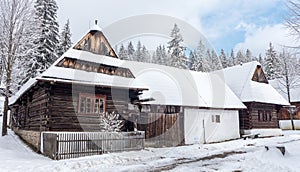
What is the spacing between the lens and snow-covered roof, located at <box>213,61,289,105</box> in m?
28.5

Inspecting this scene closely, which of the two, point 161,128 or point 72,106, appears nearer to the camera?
point 72,106

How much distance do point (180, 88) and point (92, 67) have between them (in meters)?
9.11

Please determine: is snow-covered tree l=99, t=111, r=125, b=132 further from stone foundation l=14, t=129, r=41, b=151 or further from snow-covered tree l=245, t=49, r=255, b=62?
snow-covered tree l=245, t=49, r=255, b=62

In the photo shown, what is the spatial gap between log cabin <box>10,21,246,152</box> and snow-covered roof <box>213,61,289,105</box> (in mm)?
3406

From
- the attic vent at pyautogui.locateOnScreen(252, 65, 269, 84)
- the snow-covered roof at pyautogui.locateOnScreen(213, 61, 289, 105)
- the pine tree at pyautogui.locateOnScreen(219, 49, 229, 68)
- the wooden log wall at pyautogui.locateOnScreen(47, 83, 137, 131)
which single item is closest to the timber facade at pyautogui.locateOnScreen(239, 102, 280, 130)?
the snow-covered roof at pyautogui.locateOnScreen(213, 61, 289, 105)

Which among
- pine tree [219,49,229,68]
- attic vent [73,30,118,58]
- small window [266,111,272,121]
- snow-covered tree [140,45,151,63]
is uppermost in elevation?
snow-covered tree [140,45,151,63]

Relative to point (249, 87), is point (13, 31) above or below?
above

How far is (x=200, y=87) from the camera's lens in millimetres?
26016

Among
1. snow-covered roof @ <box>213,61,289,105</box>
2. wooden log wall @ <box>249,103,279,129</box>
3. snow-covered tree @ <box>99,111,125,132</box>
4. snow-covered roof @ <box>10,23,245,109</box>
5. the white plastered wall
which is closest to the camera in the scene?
snow-covered tree @ <box>99,111,125,132</box>

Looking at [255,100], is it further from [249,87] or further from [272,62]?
[272,62]

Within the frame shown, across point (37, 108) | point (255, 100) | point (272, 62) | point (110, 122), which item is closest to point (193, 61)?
point (272, 62)

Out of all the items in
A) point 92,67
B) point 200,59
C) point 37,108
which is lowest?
point 37,108

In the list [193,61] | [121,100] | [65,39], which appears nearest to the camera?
[121,100]

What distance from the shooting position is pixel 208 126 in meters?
22.2
